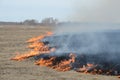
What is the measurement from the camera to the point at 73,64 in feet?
102

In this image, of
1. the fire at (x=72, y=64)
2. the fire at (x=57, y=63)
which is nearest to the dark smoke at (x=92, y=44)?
the fire at (x=72, y=64)

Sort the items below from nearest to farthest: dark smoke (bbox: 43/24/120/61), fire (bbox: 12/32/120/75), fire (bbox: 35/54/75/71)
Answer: fire (bbox: 12/32/120/75), fire (bbox: 35/54/75/71), dark smoke (bbox: 43/24/120/61)

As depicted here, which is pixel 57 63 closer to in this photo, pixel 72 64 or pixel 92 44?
pixel 72 64

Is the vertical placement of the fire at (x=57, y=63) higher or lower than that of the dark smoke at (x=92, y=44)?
lower

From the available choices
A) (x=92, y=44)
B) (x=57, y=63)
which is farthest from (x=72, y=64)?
(x=92, y=44)

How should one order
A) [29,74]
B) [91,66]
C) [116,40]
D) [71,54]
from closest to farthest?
1. [29,74]
2. [91,66]
3. [71,54]
4. [116,40]

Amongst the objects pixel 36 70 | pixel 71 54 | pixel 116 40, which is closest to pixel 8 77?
pixel 36 70

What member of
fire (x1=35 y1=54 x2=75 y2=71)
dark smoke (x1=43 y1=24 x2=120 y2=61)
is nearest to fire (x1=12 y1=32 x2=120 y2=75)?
fire (x1=35 y1=54 x2=75 y2=71)

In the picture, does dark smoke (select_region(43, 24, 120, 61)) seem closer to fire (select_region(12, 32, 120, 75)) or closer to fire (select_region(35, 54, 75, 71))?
fire (select_region(12, 32, 120, 75))

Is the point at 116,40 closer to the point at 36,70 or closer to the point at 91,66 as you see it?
the point at 91,66

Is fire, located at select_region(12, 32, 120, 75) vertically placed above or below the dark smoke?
below

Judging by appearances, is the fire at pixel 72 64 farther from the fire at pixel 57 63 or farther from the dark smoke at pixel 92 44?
the dark smoke at pixel 92 44

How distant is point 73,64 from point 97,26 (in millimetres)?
19708

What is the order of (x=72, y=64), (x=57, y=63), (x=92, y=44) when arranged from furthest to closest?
1. (x=92, y=44)
2. (x=57, y=63)
3. (x=72, y=64)
